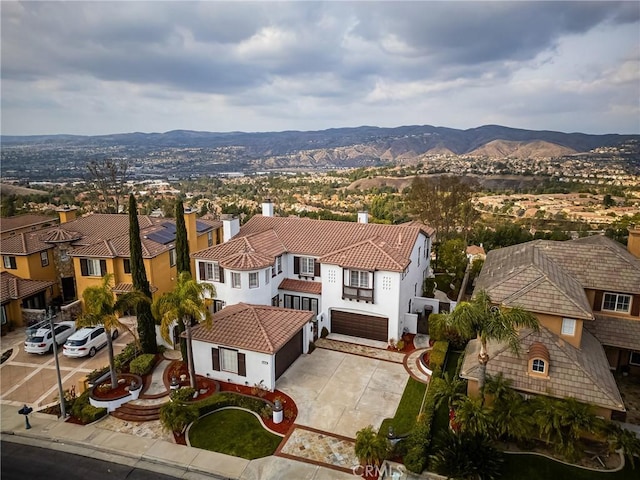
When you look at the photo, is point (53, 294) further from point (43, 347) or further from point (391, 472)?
point (391, 472)

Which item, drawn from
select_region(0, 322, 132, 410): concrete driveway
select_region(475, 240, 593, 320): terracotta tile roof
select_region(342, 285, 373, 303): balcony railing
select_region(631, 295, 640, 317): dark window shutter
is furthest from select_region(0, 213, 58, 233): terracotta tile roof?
select_region(631, 295, 640, 317): dark window shutter

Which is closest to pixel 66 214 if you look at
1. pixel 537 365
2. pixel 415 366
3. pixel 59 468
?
pixel 59 468

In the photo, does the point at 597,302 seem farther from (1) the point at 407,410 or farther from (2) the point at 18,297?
(2) the point at 18,297

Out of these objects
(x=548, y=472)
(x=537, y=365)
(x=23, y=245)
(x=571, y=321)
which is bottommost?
(x=548, y=472)

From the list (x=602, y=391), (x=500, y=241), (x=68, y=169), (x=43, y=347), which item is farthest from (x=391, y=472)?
(x=68, y=169)

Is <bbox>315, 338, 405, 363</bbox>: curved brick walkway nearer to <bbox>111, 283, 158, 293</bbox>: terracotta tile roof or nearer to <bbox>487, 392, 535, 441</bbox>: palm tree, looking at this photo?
<bbox>487, 392, 535, 441</bbox>: palm tree

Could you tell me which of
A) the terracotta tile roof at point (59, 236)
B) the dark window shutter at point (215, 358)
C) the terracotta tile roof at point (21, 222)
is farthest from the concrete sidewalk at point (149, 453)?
the terracotta tile roof at point (21, 222)
